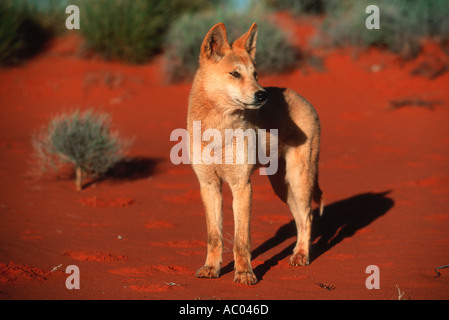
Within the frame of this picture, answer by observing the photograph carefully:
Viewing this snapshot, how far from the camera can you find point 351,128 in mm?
14281

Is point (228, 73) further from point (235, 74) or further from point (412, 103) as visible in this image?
point (412, 103)

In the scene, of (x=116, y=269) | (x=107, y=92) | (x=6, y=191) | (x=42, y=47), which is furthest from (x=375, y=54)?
(x=116, y=269)

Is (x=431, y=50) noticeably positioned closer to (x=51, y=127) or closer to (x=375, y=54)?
(x=375, y=54)

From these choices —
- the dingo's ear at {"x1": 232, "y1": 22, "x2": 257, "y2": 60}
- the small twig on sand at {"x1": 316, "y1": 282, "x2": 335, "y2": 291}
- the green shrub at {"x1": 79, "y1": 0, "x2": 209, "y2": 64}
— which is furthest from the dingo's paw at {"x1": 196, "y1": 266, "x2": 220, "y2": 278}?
the green shrub at {"x1": 79, "y1": 0, "x2": 209, "y2": 64}

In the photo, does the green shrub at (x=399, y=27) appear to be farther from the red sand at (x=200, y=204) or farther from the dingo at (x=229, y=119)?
the dingo at (x=229, y=119)

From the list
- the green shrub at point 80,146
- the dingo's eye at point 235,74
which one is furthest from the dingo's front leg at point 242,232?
the green shrub at point 80,146

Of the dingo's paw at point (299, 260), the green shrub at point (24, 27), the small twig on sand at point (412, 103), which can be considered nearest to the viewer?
the dingo's paw at point (299, 260)

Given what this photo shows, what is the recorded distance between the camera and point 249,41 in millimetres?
5934

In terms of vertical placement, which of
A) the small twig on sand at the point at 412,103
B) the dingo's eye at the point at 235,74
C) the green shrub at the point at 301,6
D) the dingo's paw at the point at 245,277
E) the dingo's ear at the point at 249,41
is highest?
the green shrub at the point at 301,6

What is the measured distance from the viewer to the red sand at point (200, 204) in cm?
512

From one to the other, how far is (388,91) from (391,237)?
9.86m

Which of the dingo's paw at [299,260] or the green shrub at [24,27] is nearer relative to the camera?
the dingo's paw at [299,260]

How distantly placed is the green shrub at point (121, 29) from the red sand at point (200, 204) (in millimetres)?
685

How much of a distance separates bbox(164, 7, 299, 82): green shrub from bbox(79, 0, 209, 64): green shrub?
98 cm
